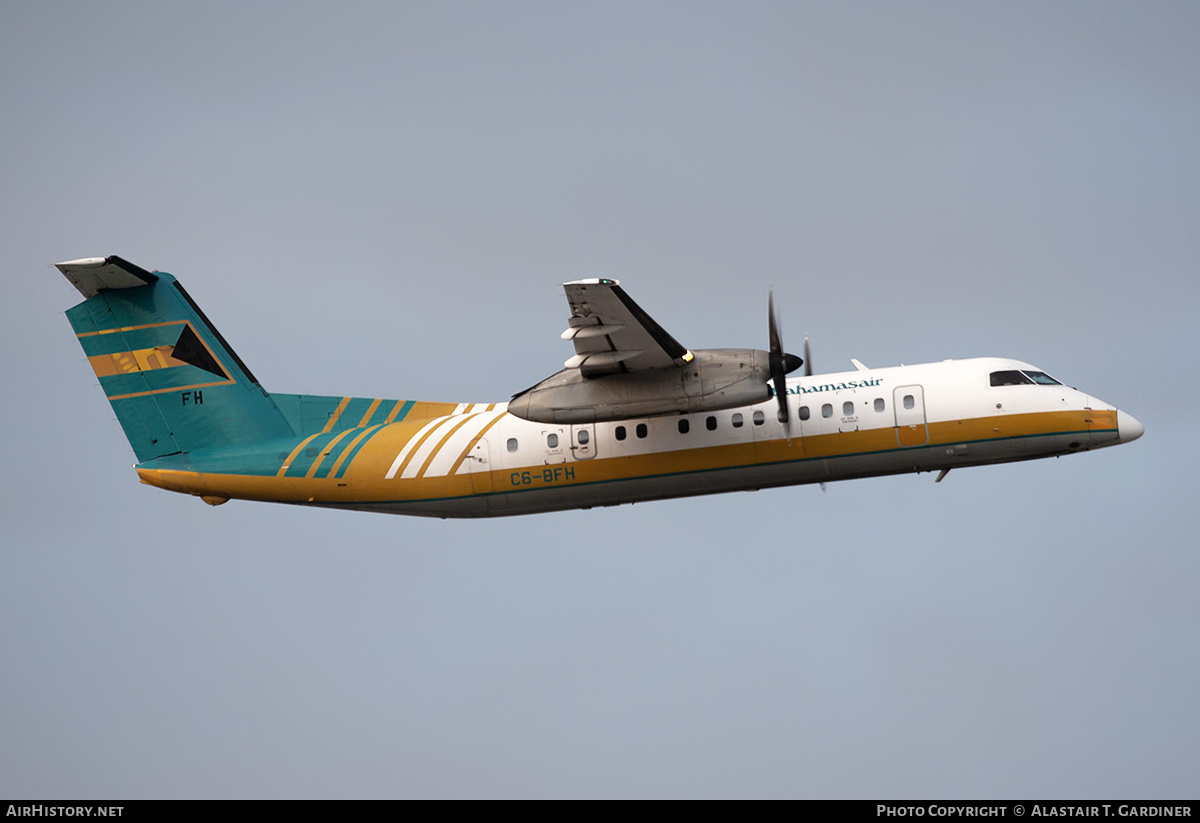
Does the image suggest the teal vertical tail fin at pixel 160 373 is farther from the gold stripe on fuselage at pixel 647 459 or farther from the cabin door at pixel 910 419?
the cabin door at pixel 910 419

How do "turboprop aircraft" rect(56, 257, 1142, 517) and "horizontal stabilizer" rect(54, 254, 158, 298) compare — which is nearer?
"turboprop aircraft" rect(56, 257, 1142, 517)

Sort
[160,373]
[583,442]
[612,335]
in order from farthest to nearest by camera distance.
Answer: [160,373] < [583,442] < [612,335]

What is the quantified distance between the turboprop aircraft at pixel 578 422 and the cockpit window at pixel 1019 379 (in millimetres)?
30

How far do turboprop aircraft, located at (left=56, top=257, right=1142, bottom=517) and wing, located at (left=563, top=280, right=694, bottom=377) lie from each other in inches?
1.5

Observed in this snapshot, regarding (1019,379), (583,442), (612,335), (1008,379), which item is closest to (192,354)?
(583,442)

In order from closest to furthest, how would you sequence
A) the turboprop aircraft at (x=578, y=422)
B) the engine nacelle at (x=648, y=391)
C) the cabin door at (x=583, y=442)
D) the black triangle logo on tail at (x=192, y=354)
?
the engine nacelle at (x=648, y=391) → the turboprop aircraft at (x=578, y=422) → the cabin door at (x=583, y=442) → the black triangle logo on tail at (x=192, y=354)

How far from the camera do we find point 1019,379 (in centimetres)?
2858

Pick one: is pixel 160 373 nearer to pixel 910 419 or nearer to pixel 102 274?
pixel 102 274

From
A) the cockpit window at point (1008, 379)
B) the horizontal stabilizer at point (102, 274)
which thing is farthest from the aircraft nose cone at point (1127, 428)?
the horizontal stabilizer at point (102, 274)

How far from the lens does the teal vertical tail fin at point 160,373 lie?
101 ft

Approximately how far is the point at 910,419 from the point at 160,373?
638 inches

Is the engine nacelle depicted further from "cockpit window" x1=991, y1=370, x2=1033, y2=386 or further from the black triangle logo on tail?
the black triangle logo on tail

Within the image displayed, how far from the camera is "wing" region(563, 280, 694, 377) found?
25438mm

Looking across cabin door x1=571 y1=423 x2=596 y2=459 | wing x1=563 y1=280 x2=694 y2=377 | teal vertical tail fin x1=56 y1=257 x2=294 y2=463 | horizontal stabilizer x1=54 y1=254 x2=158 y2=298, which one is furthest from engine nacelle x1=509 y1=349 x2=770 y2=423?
horizontal stabilizer x1=54 y1=254 x2=158 y2=298
